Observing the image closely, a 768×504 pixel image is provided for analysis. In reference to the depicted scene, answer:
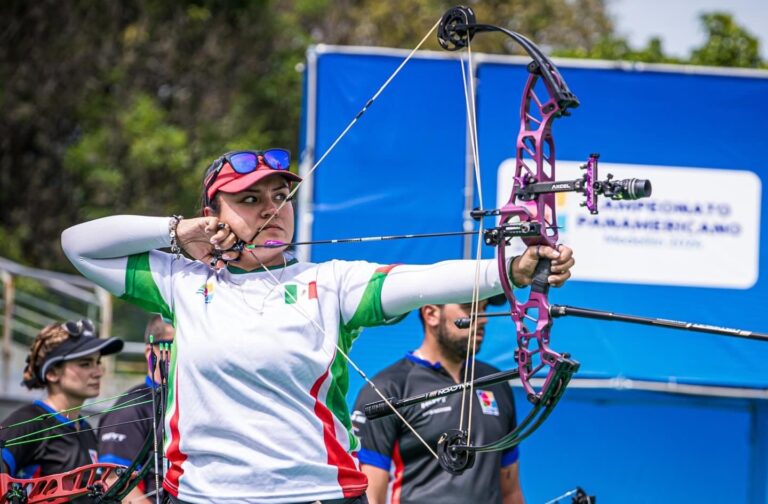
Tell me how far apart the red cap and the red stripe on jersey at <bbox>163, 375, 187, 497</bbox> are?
53 centimetres

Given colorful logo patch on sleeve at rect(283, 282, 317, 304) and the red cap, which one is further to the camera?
the red cap

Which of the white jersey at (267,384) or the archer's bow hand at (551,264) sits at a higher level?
the archer's bow hand at (551,264)

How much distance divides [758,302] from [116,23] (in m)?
12.1

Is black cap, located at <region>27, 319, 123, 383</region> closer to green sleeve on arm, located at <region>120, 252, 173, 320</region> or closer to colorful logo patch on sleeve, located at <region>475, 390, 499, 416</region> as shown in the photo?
colorful logo patch on sleeve, located at <region>475, 390, 499, 416</region>

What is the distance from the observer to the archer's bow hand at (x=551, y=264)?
9.02 ft

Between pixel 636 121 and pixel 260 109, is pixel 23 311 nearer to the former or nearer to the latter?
pixel 260 109

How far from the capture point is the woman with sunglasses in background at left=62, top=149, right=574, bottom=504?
2865 millimetres

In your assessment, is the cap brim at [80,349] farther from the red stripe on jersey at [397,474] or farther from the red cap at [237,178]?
the red cap at [237,178]

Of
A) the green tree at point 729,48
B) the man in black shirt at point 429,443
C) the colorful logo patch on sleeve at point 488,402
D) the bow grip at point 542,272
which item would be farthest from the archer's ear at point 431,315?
the green tree at point 729,48

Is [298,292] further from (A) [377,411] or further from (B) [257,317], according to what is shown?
(A) [377,411]

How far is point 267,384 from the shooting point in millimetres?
2875

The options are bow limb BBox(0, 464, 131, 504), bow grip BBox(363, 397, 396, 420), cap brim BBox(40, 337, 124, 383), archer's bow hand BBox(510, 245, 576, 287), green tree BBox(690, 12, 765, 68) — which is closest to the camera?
archer's bow hand BBox(510, 245, 576, 287)

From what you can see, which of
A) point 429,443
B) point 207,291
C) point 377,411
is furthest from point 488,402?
point 207,291

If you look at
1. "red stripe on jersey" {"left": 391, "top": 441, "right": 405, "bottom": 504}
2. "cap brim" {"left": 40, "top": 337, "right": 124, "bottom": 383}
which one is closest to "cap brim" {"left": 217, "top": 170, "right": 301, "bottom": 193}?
"red stripe on jersey" {"left": 391, "top": 441, "right": 405, "bottom": 504}
